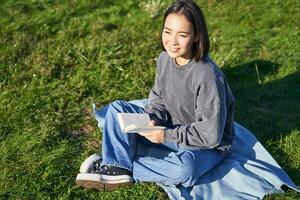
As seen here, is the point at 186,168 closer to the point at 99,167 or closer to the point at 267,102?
the point at 99,167

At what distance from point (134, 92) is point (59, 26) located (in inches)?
70.8

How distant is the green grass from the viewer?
4828mm

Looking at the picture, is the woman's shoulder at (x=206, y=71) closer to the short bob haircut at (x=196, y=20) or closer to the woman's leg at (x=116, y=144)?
the short bob haircut at (x=196, y=20)

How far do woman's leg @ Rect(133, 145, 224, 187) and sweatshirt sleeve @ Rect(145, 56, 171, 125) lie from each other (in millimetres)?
352

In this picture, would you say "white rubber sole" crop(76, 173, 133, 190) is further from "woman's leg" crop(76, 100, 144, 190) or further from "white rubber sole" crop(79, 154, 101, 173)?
"white rubber sole" crop(79, 154, 101, 173)

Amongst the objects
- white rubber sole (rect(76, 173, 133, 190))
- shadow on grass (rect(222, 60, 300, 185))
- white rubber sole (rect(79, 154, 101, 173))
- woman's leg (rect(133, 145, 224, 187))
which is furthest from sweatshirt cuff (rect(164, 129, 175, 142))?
shadow on grass (rect(222, 60, 300, 185))

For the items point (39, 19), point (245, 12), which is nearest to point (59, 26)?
point (39, 19)

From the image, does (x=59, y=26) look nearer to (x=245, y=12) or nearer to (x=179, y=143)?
(x=245, y=12)

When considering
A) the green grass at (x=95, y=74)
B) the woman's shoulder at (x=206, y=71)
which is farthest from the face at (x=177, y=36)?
the green grass at (x=95, y=74)

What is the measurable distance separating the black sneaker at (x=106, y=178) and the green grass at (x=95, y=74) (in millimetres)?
91

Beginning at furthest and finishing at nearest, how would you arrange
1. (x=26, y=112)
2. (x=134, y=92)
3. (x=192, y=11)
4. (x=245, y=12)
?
(x=245, y=12) → (x=134, y=92) → (x=26, y=112) → (x=192, y=11)

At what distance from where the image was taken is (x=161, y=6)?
25.9ft

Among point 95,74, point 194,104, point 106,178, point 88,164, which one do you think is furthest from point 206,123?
point 95,74

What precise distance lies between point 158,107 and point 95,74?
177 cm
